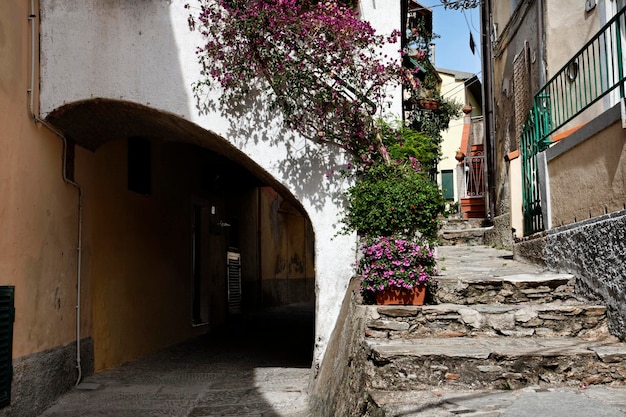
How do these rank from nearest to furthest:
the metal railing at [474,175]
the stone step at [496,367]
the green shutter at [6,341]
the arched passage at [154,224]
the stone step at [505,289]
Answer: the stone step at [496,367] < the green shutter at [6,341] < the stone step at [505,289] < the arched passage at [154,224] < the metal railing at [474,175]

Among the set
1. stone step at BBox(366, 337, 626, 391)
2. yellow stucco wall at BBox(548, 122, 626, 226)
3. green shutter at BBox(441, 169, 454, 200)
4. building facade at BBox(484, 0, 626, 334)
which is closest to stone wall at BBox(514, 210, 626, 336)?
building facade at BBox(484, 0, 626, 334)

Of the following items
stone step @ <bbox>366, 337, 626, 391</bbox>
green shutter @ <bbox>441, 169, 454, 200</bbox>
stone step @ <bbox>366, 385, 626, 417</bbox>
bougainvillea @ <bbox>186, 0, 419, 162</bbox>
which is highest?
green shutter @ <bbox>441, 169, 454, 200</bbox>

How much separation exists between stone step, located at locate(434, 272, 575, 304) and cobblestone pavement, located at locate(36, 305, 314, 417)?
1.55 metres

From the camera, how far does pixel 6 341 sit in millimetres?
5070

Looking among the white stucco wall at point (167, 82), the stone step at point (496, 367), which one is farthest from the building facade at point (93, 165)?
the stone step at point (496, 367)

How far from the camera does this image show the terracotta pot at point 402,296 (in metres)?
5.19

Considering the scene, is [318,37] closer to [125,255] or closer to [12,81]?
[12,81]

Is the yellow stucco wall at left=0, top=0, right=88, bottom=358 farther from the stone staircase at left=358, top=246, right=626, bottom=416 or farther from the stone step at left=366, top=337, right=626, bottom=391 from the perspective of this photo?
the stone step at left=366, top=337, right=626, bottom=391

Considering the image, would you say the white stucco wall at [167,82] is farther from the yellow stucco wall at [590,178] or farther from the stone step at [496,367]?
the stone step at [496,367]

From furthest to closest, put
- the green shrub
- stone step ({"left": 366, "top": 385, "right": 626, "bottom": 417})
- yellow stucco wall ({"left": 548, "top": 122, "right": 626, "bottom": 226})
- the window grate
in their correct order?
the window grate
the green shrub
yellow stucco wall ({"left": 548, "top": 122, "right": 626, "bottom": 226})
stone step ({"left": 366, "top": 385, "right": 626, "bottom": 417})

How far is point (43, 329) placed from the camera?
573 centimetres

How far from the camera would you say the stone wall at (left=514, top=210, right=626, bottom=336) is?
14.1 ft

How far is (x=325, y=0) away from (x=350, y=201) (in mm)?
1879

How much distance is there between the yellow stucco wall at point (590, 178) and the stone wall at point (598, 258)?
12 centimetres
